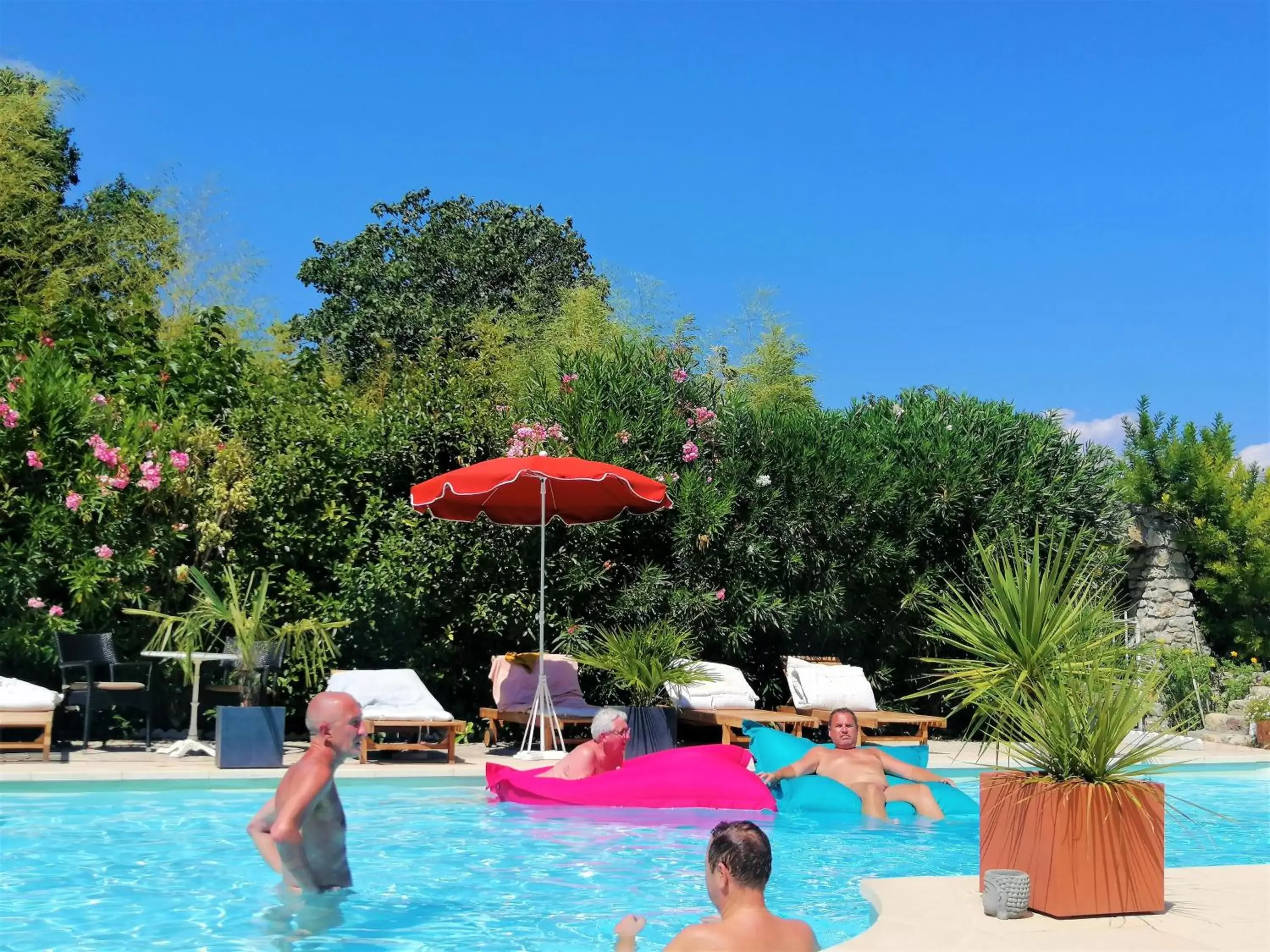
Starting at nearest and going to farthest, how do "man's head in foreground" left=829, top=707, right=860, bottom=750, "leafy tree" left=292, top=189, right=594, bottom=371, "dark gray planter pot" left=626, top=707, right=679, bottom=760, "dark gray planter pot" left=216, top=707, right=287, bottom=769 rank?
"man's head in foreground" left=829, top=707, right=860, bottom=750 → "dark gray planter pot" left=216, top=707, right=287, bottom=769 → "dark gray planter pot" left=626, top=707, right=679, bottom=760 → "leafy tree" left=292, top=189, right=594, bottom=371

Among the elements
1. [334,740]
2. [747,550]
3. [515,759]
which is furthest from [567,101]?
[334,740]

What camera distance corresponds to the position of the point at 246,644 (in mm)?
9461

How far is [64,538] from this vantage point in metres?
10.2

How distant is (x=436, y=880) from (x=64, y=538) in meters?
5.55

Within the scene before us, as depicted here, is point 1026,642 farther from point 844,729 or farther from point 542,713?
point 542,713

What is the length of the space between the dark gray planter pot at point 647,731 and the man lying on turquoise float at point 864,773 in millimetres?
1554

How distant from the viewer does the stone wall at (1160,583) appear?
1617 centimetres

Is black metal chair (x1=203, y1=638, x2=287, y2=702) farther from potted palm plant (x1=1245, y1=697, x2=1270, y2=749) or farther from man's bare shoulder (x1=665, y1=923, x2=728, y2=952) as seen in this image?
potted palm plant (x1=1245, y1=697, x2=1270, y2=749)

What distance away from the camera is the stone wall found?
16.2 m

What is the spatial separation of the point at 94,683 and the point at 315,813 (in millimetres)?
5514

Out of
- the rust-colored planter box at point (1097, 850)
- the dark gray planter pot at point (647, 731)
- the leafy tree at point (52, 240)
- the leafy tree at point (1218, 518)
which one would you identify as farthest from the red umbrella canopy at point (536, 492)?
the leafy tree at point (1218, 518)

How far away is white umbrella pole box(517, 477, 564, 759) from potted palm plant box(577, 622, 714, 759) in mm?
448

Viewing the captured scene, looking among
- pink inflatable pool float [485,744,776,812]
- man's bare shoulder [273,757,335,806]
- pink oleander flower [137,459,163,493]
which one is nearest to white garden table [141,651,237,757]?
pink oleander flower [137,459,163,493]

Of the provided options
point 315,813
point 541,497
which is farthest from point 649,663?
point 315,813
